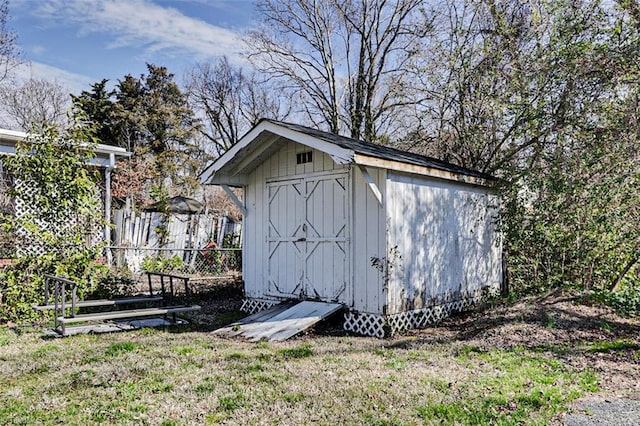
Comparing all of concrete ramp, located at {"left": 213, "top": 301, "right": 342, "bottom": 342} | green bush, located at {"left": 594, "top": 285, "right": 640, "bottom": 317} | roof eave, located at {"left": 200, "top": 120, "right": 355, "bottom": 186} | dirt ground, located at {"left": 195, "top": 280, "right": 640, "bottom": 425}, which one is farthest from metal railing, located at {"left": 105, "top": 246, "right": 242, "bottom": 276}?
green bush, located at {"left": 594, "top": 285, "right": 640, "bottom": 317}

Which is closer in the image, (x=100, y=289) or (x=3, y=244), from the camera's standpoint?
(x=3, y=244)

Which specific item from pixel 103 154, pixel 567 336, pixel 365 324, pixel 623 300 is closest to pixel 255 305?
pixel 365 324

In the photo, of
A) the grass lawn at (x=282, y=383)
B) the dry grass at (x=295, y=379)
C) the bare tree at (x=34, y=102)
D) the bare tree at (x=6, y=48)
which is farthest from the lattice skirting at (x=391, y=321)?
the bare tree at (x=34, y=102)

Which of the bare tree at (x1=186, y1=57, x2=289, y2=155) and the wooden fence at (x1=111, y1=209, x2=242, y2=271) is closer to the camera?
the wooden fence at (x1=111, y1=209, x2=242, y2=271)

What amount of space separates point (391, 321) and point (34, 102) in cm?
2437

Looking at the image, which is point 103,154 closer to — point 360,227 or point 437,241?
point 360,227

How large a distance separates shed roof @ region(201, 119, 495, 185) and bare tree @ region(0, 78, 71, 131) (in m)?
18.2

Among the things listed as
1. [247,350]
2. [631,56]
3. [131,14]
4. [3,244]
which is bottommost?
[247,350]

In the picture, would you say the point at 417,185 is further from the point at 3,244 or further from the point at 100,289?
the point at 3,244

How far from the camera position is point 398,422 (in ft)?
11.1

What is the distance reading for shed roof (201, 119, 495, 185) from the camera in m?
6.17

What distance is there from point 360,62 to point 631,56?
11.0 m

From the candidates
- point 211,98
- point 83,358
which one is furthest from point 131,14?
point 211,98

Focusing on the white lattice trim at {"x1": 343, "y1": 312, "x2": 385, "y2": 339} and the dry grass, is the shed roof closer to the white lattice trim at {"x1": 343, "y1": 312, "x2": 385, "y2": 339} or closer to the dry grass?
the white lattice trim at {"x1": 343, "y1": 312, "x2": 385, "y2": 339}
